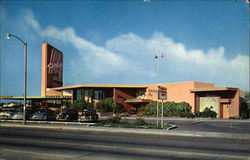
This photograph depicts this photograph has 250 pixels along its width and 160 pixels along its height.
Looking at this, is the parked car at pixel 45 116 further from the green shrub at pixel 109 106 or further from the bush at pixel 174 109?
the bush at pixel 174 109

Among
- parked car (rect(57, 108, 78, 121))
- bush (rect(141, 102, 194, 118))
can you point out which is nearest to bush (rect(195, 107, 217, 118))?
bush (rect(141, 102, 194, 118))

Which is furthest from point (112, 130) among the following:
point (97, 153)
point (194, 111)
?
point (194, 111)

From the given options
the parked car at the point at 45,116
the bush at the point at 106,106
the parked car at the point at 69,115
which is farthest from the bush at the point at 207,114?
the parked car at the point at 45,116

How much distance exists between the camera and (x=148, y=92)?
49.9 m

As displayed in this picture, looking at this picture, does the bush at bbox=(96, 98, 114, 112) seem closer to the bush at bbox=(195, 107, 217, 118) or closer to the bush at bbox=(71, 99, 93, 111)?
the bush at bbox=(71, 99, 93, 111)

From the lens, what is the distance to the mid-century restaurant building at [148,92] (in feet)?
126

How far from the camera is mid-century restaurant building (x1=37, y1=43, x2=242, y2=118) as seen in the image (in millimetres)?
38531

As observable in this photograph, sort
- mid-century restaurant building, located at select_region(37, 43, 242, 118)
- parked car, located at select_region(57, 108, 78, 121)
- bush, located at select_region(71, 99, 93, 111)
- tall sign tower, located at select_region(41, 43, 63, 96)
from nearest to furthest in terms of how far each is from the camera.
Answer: parked car, located at select_region(57, 108, 78, 121) → mid-century restaurant building, located at select_region(37, 43, 242, 118) → bush, located at select_region(71, 99, 93, 111) → tall sign tower, located at select_region(41, 43, 63, 96)

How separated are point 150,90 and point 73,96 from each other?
1783cm

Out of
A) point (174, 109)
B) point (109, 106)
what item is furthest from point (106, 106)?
point (174, 109)

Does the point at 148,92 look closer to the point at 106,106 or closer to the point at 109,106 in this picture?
the point at 109,106

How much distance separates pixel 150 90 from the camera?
4881cm

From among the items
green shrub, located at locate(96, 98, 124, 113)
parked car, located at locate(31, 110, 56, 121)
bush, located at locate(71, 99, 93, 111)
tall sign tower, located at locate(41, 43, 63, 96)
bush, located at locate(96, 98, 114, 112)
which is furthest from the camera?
tall sign tower, located at locate(41, 43, 63, 96)

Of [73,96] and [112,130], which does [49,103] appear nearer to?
→ [73,96]
